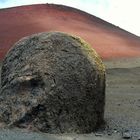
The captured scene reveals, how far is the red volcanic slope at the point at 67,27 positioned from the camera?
60.2 ft

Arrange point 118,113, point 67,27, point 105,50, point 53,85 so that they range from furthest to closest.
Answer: point 67,27
point 105,50
point 118,113
point 53,85

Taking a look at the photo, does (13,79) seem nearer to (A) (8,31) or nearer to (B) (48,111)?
(B) (48,111)

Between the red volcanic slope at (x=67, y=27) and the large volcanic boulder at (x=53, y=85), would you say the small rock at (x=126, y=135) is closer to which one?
the large volcanic boulder at (x=53, y=85)

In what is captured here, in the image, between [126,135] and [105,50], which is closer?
[126,135]

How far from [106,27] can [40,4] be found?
3.12 m

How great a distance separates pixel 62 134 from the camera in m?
5.16

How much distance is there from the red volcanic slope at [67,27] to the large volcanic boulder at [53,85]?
34.7ft

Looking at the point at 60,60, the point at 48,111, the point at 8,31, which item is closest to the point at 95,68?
the point at 60,60

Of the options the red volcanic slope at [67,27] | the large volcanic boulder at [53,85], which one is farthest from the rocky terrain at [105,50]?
the large volcanic boulder at [53,85]

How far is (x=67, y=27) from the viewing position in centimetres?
2066

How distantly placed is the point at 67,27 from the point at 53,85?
50.7ft

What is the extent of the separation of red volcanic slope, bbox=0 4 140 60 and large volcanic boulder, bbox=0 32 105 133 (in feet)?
34.7

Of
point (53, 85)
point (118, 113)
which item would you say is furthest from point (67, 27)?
point (53, 85)

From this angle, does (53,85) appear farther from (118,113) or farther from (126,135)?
(118,113)
